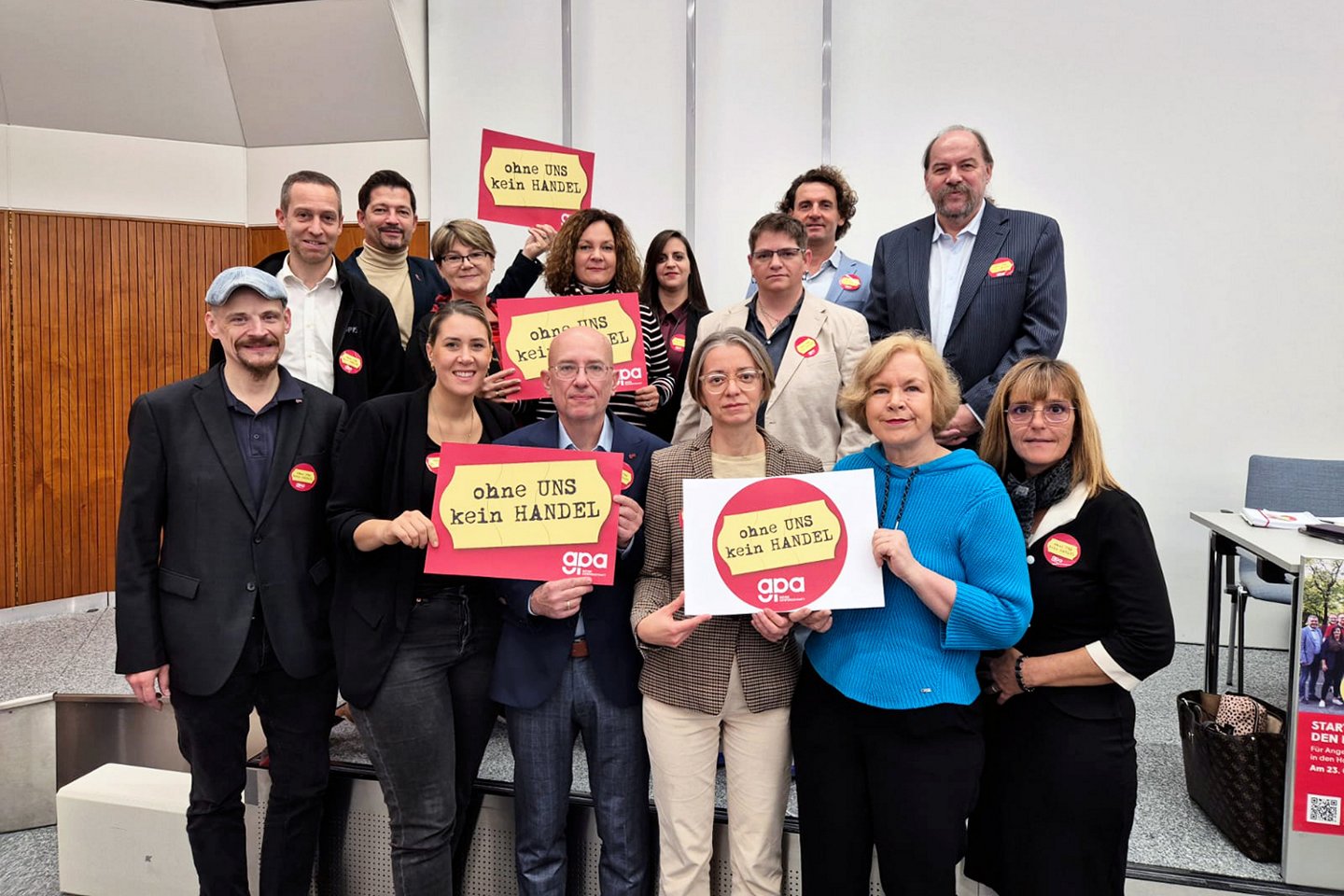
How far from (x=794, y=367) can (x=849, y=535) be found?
823 mm

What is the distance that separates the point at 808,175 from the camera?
3.20m

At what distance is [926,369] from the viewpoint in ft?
5.87

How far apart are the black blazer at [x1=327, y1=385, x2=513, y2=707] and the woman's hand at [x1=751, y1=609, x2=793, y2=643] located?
0.85 meters

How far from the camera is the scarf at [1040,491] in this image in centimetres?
185

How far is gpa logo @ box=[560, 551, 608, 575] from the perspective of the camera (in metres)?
1.87

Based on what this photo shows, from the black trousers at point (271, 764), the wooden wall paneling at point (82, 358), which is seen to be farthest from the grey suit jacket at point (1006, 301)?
the wooden wall paneling at point (82, 358)

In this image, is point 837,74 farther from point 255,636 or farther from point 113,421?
point 113,421

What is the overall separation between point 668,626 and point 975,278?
1411mm

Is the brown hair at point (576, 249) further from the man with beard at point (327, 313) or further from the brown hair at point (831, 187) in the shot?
the brown hair at point (831, 187)

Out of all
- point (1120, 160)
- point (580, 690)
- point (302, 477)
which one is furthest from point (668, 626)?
point (1120, 160)

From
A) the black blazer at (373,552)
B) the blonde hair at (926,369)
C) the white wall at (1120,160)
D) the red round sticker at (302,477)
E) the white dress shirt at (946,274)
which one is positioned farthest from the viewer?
the white wall at (1120,160)

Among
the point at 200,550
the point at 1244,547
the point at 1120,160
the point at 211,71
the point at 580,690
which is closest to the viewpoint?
the point at 580,690

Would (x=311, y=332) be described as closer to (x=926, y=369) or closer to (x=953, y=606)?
(x=926, y=369)

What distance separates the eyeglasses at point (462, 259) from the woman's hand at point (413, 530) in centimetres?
121
